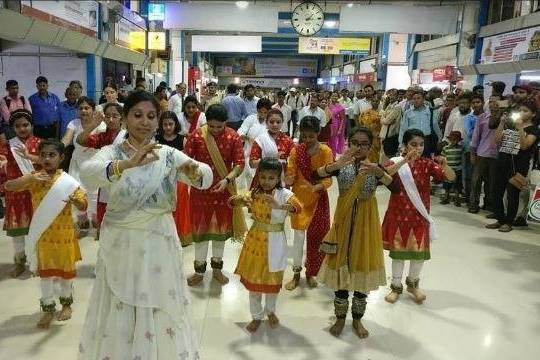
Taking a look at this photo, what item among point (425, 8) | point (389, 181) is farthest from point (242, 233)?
point (425, 8)

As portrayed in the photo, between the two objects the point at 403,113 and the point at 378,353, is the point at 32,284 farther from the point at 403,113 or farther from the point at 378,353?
the point at 403,113

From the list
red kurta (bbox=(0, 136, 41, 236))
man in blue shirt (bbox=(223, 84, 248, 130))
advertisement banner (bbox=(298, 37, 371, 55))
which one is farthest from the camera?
advertisement banner (bbox=(298, 37, 371, 55))

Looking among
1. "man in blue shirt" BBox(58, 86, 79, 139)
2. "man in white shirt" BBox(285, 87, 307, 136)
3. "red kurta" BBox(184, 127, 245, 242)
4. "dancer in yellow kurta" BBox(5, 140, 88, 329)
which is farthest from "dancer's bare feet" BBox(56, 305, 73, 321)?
"man in white shirt" BBox(285, 87, 307, 136)

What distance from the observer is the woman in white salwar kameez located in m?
1.83

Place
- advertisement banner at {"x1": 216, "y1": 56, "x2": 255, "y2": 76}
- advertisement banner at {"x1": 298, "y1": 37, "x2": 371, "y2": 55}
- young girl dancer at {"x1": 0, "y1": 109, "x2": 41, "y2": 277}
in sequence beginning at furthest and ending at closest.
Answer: advertisement banner at {"x1": 216, "y1": 56, "x2": 255, "y2": 76}
advertisement banner at {"x1": 298, "y1": 37, "x2": 371, "y2": 55}
young girl dancer at {"x1": 0, "y1": 109, "x2": 41, "y2": 277}

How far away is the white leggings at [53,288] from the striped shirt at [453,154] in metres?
4.85

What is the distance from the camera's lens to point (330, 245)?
2.72 m

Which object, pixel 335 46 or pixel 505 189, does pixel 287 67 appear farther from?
pixel 505 189

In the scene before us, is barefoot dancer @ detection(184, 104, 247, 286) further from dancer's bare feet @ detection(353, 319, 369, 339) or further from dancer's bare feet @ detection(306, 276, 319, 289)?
dancer's bare feet @ detection(353, 319, 369, 339)

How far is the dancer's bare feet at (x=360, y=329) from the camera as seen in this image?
9.35 feet

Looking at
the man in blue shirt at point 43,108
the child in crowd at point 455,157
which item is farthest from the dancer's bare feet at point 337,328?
the man in blue shirt at point 43,108

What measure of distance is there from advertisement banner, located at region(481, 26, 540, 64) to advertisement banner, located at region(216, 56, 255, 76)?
2469 cm

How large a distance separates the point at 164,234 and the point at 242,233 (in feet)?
5.46

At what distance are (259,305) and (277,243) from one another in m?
0.43
